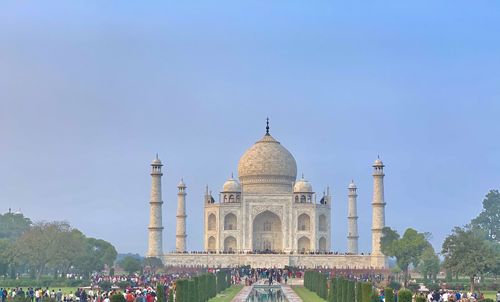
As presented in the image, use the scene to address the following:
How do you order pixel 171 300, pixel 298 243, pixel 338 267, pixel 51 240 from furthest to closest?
pixel 298 243 < pixel 338 267 < pixel 51 240 < pixel 171 300

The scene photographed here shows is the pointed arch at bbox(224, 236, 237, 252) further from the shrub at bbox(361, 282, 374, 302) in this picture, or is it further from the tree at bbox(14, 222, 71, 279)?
the shrub at bbox(361, 282, 374, 302)

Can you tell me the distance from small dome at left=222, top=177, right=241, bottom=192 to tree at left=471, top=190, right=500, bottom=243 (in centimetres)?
2473

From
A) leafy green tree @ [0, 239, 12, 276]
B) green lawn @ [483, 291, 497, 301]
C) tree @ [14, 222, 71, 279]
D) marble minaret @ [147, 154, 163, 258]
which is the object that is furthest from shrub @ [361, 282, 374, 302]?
marble minaret @ [147, 154, 163, 258]

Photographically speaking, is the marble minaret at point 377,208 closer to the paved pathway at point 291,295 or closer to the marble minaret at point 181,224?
the marble minaret at point 181,224

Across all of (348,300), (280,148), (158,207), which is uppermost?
A: (280,148)

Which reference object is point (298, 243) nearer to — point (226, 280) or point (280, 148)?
point (280, 148)

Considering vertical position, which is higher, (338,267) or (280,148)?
(280,148)

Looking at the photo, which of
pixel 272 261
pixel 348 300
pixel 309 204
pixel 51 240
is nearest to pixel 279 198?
pixel 309 204

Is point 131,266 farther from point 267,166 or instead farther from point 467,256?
point 467,256

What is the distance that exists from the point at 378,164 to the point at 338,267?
738cm

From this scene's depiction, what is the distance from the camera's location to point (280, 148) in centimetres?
6750

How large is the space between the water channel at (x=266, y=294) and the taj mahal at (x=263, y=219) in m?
19.4

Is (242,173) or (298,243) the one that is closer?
(298,243)

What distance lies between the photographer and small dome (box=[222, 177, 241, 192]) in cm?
6400
